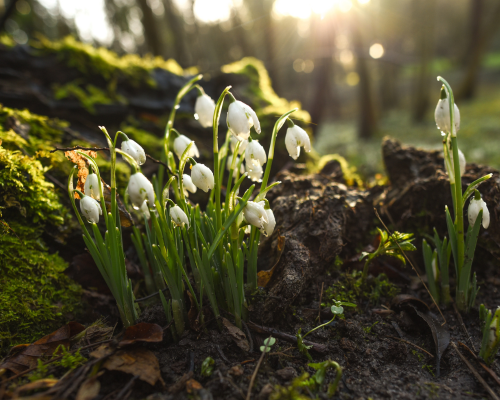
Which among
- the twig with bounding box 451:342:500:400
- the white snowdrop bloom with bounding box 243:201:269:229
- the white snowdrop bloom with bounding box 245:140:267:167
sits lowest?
the twig with bounding box 451:342:500:400

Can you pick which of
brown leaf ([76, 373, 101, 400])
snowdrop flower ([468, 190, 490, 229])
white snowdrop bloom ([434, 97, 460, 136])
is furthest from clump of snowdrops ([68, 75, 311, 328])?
snowdrop flower ([468, 190, 490, 229])

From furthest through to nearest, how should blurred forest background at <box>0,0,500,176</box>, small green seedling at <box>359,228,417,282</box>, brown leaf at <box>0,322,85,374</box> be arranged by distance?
blurred forest background at <box>0,0,500,176</box> → small green seedling at <box>359,228,417,282</box> → brown leaf at <box>0,322,85,374</box>

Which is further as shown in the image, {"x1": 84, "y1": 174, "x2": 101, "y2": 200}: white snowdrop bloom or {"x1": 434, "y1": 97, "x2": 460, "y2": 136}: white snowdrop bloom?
{"x1": 434, "y1": 97, "x2": 460, "y2": 136}: white snowdrop bloom

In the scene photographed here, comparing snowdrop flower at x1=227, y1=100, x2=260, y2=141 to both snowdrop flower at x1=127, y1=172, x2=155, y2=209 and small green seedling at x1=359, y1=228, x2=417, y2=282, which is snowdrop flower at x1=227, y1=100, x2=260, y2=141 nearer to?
snowdrop flower at x1=127, y1=172, x2=155, y2=209

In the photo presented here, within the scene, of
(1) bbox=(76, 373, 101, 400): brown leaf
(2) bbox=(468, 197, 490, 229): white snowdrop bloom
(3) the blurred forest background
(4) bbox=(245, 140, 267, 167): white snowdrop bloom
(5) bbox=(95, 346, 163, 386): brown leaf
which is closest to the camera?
(1) bbox=(76, 373, 101, 400): brown leaf

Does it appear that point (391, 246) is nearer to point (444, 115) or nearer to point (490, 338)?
point (490, 338)

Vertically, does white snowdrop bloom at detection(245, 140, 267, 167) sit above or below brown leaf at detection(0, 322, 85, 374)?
above

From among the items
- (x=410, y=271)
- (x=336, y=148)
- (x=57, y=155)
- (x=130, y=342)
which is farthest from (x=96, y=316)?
(x=336, y=148)
